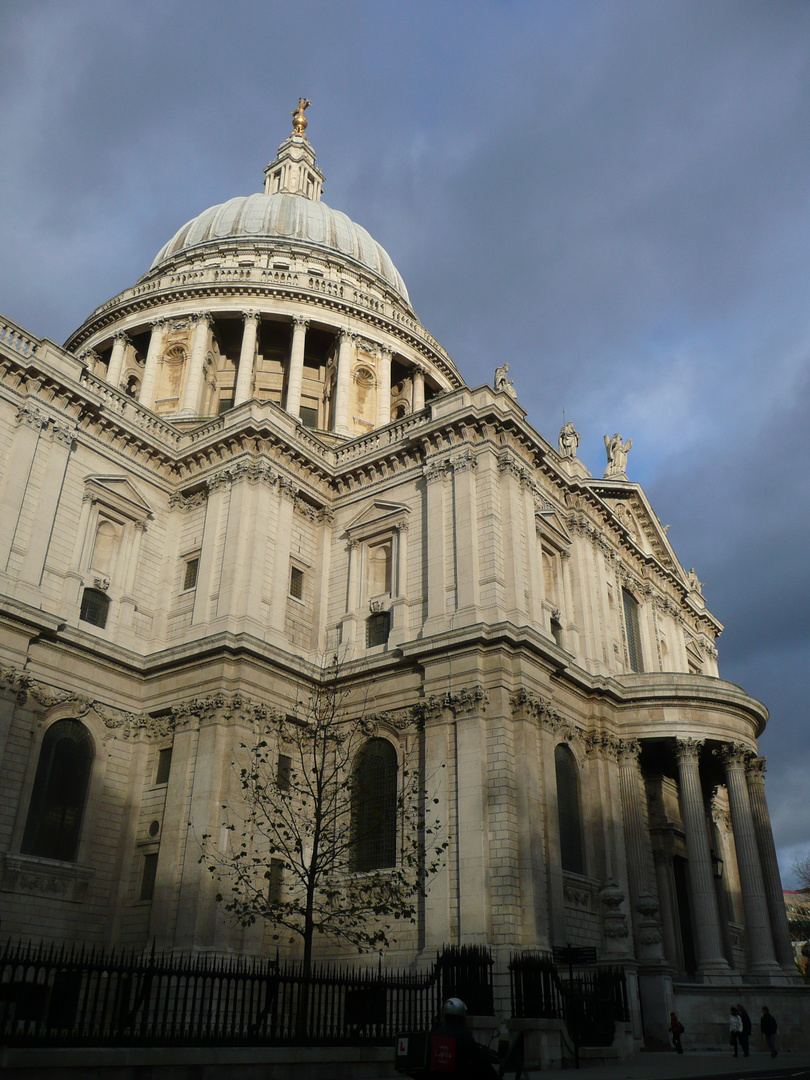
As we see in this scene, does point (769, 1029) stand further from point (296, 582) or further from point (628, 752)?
point (296, 582)

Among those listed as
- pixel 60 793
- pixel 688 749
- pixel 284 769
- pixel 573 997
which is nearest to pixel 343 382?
pixel 284 769

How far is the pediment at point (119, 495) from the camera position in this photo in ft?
103

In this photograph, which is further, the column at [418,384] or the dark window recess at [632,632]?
the column at [418,384]

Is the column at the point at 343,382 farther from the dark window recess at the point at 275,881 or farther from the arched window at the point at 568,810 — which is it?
the dark window recess at the point at 275,881

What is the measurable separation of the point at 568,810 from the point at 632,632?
454 inches

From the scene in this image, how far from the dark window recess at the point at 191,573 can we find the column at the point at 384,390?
57.2ft

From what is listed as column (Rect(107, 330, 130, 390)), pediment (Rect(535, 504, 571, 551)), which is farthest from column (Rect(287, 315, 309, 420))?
pediment (Rect(535, 504, 571, 551))

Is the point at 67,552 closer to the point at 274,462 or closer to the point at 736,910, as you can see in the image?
the point at 274,462

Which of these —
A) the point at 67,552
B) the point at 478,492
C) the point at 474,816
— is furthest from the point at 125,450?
the point at 474,816

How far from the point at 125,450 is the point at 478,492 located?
13.3 meters

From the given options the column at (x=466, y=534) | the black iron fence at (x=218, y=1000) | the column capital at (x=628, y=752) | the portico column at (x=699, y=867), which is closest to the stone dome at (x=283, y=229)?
the column at (x=466, y=534)

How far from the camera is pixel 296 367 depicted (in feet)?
154

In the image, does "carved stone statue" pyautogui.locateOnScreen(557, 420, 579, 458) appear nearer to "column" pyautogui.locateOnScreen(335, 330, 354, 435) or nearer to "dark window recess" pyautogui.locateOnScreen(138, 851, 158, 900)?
"column" pyautogui.locateOnScreen(335, 330, 354, 435)

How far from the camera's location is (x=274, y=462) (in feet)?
110
